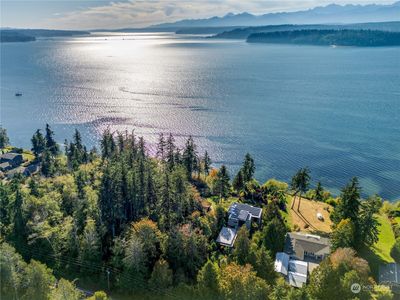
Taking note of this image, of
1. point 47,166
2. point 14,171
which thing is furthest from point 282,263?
point 14,171

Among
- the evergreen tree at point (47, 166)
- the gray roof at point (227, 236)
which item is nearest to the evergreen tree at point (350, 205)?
the gray roof at point (227, 236)

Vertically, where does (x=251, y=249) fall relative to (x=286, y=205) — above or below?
above

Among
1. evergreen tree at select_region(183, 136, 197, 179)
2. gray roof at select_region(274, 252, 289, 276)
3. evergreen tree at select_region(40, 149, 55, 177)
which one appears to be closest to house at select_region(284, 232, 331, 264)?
gray roof at select_region(274, 252, 289, 276)

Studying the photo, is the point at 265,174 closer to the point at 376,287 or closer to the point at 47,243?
the point at 376,287

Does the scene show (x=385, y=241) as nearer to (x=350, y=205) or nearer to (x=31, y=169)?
(x=350, y=205)

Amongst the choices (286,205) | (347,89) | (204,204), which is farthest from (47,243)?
(347,89)

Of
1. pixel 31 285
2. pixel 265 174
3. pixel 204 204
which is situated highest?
pixel 31 285
